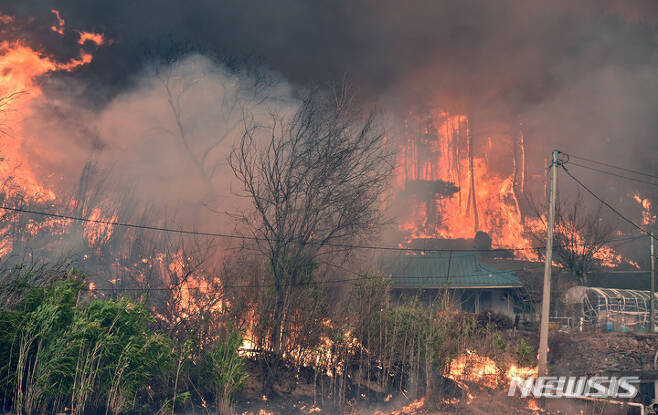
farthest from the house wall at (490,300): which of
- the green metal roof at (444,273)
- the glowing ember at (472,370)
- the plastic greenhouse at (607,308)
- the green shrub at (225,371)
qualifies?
the green shrub at (225,371)

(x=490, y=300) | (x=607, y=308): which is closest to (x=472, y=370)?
(x=607, y=308)

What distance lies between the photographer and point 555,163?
15875mm

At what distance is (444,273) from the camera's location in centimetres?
3709

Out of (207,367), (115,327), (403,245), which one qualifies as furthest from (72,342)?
(403,245)

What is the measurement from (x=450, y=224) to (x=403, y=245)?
1219 cm

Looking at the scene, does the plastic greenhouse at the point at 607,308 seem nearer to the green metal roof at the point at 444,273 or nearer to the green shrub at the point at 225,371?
the green metal roof at the point at 444,273

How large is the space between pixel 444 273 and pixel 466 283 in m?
4.73

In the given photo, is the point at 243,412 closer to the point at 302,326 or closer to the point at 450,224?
the point at 302,326

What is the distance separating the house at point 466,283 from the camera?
3181 cm

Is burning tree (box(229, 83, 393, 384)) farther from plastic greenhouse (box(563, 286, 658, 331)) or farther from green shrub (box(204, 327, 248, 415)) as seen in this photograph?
plastic greenhouse (box(563, 286, 658, 331))

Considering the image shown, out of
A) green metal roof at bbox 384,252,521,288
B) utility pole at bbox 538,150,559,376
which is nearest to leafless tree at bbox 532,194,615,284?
green metal roof at bbox 384,252,521,288

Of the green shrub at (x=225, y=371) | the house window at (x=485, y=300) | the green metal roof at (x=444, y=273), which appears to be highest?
Result: the green metal roof at (x=444, y=273)

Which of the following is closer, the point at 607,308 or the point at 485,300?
the point at 607,308

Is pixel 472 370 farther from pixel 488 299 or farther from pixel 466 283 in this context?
pixel 488 299
